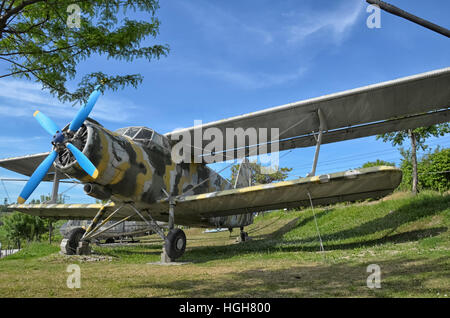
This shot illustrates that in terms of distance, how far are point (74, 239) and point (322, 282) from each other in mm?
8504

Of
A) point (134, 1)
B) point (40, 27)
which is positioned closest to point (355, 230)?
point (134, 1)

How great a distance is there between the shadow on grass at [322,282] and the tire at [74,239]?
5.72 m

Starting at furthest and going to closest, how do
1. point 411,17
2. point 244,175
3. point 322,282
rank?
point 244,175 → point 322,282 → point 411,17

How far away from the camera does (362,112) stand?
9.47 meters

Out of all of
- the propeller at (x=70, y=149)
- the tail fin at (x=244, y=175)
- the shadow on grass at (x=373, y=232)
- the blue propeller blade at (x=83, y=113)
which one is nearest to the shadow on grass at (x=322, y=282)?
the propeller at (x=70, y=149)

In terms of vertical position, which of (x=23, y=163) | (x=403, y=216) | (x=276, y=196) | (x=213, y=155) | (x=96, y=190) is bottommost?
(x=403, y=216)

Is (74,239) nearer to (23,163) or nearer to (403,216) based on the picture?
(23,163)

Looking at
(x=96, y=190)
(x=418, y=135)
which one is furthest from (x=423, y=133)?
(x=96, y=190)

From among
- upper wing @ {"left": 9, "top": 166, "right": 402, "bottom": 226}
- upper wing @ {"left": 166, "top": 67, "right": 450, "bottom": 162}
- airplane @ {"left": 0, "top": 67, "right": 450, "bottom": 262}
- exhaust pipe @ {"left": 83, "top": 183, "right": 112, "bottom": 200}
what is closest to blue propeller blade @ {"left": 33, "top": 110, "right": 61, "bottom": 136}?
airplane @ {"left": 0, "top": 67, "right": 450, "bottom": 262}

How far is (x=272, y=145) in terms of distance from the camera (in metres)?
11.4

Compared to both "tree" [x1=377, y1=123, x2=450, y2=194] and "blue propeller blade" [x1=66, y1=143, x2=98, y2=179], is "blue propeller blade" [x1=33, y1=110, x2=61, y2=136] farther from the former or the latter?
"tree" [x1=377, y1=123, x2=450, y2=194]

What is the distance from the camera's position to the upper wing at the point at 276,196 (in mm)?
7699

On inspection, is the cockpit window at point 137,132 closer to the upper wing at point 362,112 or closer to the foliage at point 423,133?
the upper wing at point 362,112
